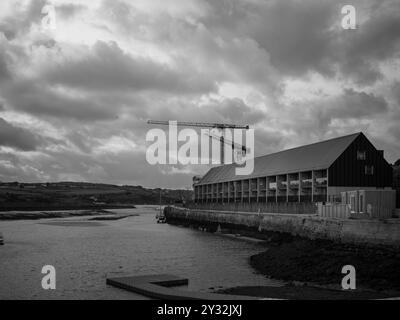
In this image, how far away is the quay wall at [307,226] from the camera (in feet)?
109

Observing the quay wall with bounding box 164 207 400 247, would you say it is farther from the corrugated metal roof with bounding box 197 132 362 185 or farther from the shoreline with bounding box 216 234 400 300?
the corrugated metal roof with bounding box 197 132 362 185

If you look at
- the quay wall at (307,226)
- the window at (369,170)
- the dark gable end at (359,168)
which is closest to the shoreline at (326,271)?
the quay wall at (307,226)

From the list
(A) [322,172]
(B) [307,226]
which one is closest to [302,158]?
(A) [322,172]

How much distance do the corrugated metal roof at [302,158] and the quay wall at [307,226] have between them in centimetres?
904

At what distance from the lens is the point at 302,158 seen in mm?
71688

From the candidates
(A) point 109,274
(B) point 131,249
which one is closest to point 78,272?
(A) point 109,274

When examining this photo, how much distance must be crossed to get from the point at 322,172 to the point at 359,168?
4.82 metres

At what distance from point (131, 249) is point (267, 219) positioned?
64.9 feet

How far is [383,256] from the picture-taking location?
29.6 metres

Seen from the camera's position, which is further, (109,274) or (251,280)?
(109,274)

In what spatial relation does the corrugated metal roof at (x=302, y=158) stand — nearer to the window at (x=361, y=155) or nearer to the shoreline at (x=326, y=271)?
the window at (x=361, y=155)

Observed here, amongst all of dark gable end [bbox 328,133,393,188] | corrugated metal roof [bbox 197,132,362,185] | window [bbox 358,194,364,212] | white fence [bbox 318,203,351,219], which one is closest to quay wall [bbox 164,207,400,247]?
white fence [bbox 318,203,351,219]

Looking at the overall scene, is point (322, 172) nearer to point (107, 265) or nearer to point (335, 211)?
point (335, 211)
